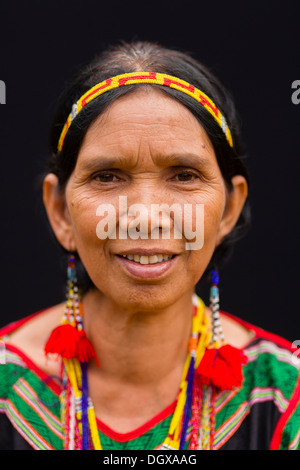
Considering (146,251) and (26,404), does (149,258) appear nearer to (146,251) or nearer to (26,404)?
(146,251)

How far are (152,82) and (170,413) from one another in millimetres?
1369

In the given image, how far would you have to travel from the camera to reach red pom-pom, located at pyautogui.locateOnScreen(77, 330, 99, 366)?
2715 millimetres

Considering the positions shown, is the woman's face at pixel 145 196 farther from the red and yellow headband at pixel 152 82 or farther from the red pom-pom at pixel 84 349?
the red pom-pom at pixel 84 349

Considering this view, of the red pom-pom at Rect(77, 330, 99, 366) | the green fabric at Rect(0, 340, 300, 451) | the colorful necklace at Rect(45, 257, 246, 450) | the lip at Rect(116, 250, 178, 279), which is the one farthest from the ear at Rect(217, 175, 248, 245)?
the red pom-pom at Rect(77, 330, 99, 366)

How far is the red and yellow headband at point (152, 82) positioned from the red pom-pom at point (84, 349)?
0.88 meters

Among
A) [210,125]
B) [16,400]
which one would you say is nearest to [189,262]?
[210,125]

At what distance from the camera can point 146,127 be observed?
2348 millimetres

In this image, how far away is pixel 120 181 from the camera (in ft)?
7.96

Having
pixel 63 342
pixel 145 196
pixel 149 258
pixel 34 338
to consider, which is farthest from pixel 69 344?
pixel 145 196

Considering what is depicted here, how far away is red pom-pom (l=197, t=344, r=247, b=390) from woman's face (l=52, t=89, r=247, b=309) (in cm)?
43

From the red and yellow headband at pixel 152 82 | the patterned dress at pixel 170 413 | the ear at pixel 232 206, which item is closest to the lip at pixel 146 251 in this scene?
the ear at pixel 232 206

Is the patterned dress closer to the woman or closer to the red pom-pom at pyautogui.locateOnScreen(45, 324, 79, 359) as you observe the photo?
the woman
